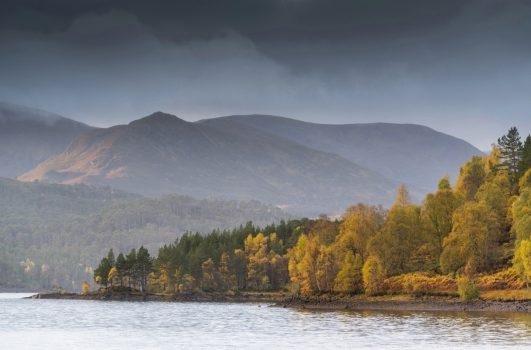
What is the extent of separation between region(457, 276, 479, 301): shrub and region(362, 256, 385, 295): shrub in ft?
84.0

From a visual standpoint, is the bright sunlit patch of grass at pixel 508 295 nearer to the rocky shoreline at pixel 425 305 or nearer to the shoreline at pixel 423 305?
the shoreline at pixel 423 305

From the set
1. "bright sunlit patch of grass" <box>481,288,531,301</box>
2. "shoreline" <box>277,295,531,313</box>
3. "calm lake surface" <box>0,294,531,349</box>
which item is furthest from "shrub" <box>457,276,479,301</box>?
"calm lake surface" <box>0,294,531,349</box>

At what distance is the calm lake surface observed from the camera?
10419 centimetres

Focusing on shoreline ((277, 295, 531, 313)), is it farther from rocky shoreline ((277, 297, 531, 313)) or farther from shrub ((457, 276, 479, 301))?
shrub ((457, 276, 479, 301))

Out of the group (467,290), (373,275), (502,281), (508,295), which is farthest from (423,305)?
(508,295)

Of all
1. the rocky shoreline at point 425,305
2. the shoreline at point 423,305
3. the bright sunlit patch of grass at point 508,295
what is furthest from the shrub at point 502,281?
the rocky shoreline at point 425,305

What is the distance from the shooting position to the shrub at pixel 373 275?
639 ft

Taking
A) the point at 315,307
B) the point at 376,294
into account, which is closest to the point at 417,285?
the point at 376,294

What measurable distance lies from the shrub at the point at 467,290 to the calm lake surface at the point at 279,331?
1328 cm

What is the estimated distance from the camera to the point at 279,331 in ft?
414

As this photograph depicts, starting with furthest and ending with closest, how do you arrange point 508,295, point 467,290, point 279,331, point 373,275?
point 373,275
point 467,290
point 508,295
point 279,331

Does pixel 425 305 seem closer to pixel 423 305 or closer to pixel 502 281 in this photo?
pixel 423 305

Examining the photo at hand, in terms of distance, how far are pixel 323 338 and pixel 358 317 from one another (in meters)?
42.5

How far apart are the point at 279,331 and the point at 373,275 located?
72.5 m
